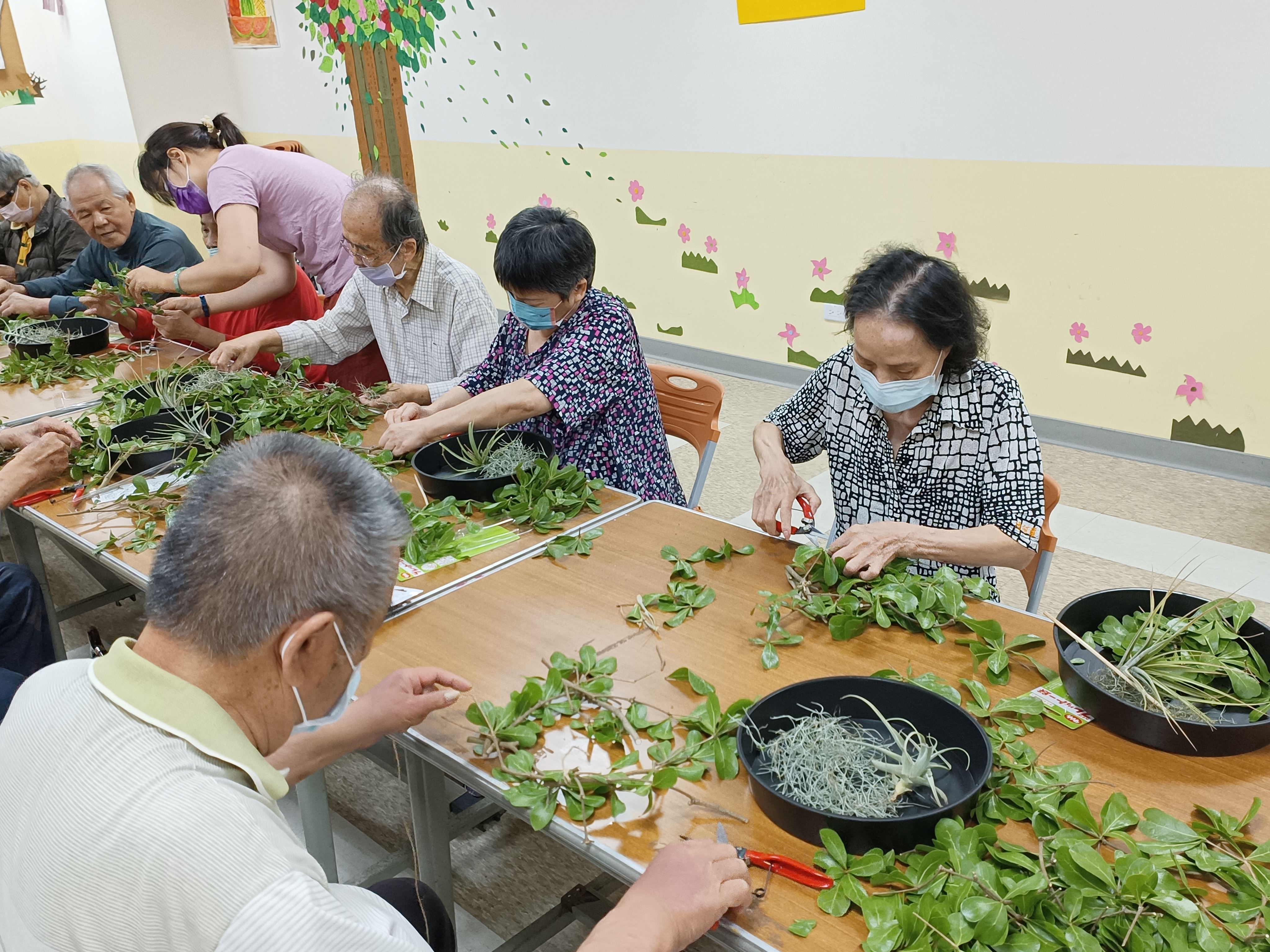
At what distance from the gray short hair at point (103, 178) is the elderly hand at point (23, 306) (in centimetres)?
47

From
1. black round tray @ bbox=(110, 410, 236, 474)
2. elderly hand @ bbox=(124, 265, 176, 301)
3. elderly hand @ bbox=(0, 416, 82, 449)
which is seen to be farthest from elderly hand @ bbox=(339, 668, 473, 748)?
elderly hand @ bbox=(124, 265, 176, 301)

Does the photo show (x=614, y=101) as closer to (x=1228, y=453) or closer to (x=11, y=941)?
(x=1228, y=453)

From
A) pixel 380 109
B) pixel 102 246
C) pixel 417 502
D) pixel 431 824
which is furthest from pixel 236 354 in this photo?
pixel 380 109

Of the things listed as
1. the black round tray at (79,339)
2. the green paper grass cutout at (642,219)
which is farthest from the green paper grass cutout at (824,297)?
the black round tray at (79,339)

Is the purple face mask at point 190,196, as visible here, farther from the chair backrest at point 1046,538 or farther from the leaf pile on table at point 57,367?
the chair backrest at point 1046,538

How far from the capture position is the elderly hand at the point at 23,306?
3998 millimetres

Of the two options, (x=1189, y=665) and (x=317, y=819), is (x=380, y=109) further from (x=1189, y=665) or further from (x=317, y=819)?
(x=1189, y=665)

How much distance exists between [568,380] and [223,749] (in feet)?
4.75

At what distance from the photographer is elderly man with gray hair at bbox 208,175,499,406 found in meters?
2.66

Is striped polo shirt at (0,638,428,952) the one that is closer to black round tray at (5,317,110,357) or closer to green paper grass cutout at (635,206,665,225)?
black round tray at (5,317,110,357)

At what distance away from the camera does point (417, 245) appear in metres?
2.74

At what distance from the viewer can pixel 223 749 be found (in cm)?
93

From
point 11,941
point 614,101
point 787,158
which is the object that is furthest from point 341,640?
point 614,101

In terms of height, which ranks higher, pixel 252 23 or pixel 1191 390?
pixel 252 23
